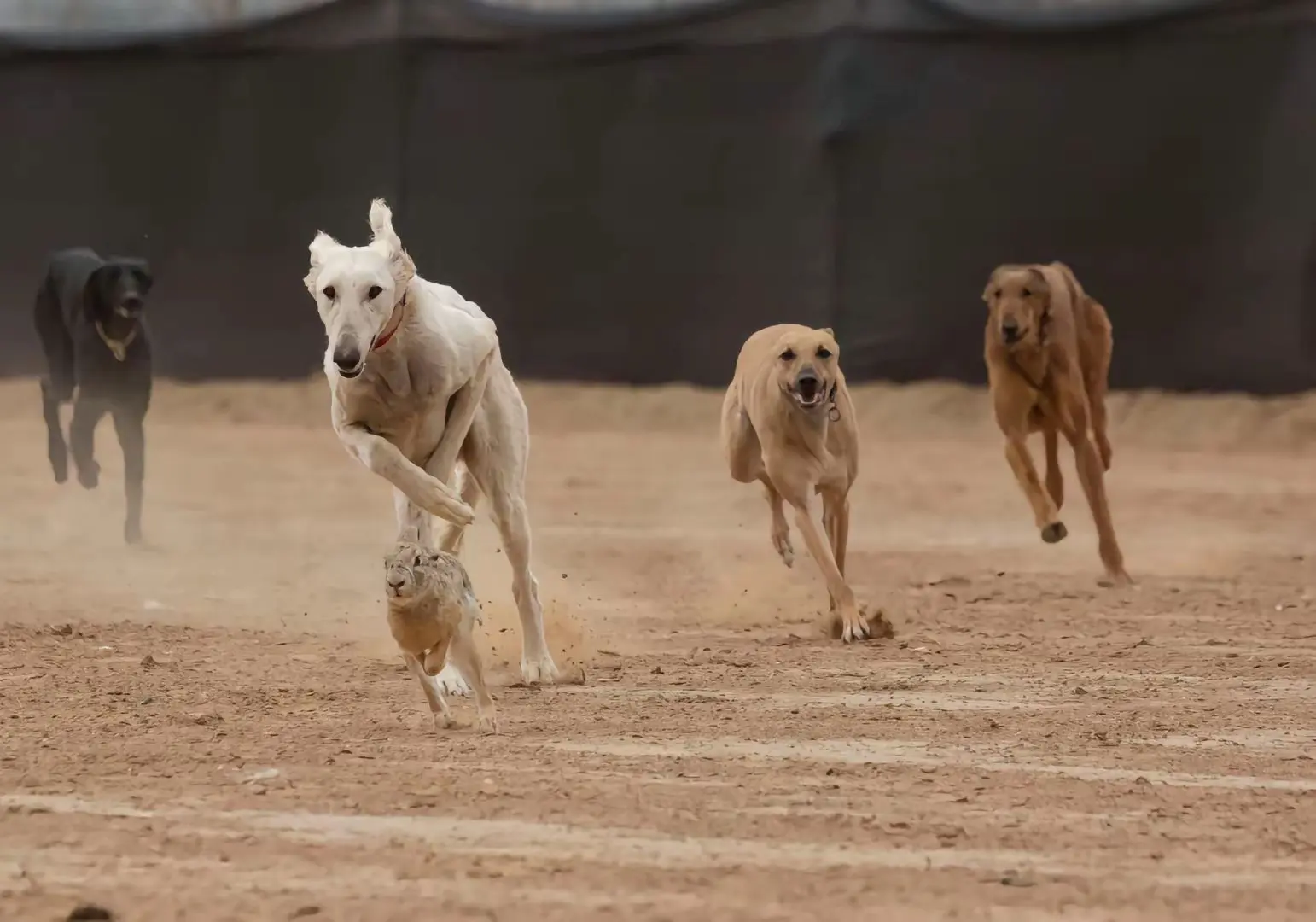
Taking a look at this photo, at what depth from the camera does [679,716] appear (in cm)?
526

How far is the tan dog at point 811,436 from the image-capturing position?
7.12 metres

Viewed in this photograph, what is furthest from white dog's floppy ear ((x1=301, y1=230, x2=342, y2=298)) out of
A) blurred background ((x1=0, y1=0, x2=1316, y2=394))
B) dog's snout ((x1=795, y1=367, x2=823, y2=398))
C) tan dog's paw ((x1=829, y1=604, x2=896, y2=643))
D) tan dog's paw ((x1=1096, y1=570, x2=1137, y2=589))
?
blurred background ((x1=0, y1=0, x2=1316, y2=394))

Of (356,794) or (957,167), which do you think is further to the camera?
(957,167)

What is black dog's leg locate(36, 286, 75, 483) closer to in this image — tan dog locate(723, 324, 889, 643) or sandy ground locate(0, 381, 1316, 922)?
sandy ground locate(0, 381, 1316, 922)

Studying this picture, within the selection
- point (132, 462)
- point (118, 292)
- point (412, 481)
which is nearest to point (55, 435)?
point (132, 462)

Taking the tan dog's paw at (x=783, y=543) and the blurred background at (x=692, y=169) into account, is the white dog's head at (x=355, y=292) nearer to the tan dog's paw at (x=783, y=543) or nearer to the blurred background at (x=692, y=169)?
the tan dog's paw at (x=783, y=543)

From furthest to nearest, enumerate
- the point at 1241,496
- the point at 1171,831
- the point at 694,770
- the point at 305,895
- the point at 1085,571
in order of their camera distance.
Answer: the point at 1241,496 < the point at 1085,571 < the point at 694,770 < the point at 1171,831 < the point at 305,895

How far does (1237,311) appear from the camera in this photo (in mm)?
12117

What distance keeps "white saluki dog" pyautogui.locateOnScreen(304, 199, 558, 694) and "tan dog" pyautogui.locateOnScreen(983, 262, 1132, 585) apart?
3121 mm

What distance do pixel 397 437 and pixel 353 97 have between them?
862cm

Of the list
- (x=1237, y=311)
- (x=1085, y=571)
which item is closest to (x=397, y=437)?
(x=1085, y=571)

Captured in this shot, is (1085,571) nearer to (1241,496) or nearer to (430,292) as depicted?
(1241,496)

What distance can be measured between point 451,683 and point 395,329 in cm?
108

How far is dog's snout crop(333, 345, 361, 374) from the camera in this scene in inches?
193
